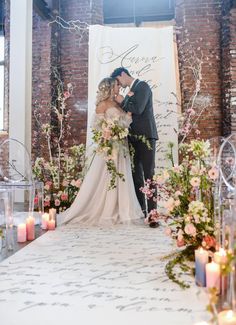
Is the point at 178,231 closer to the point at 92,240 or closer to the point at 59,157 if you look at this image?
the point at 92,240

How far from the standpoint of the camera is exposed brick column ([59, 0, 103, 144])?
21.0ft

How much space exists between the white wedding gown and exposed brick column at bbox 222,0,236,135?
215 centimetres

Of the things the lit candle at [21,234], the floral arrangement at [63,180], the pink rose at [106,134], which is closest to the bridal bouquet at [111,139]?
the pink rose at [106,134]

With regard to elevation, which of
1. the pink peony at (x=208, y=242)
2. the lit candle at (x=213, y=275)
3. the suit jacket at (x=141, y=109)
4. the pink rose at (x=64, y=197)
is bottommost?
the lit candle at (x=213, y=275)

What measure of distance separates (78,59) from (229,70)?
2467 millimetres

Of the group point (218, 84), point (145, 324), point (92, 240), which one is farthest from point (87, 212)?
point (218, 84)

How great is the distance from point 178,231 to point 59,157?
13.3ft

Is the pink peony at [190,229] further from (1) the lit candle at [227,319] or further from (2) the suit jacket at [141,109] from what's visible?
(2) the suit jacket at [141,109]

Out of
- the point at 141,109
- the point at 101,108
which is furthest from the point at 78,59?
the point at 141,109

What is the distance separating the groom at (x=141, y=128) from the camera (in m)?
4.35

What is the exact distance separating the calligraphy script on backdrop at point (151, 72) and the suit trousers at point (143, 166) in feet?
4.18

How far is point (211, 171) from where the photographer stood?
94.3 inches

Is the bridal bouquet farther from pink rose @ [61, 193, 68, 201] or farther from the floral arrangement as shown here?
pink rose @ [61, 193, 68, 201]

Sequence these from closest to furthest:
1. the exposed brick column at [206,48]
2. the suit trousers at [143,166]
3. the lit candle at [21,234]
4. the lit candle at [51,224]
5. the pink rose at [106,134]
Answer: the lit candle at [21,234], the lit candle at [51,224], the pink rose at [106,134], the suit trousers at [143,166], the exposed brick column at [206,48]
